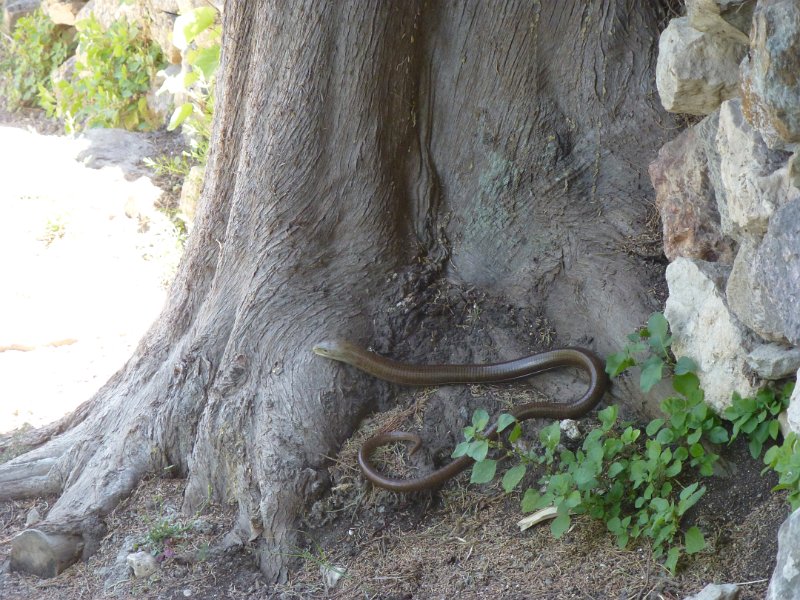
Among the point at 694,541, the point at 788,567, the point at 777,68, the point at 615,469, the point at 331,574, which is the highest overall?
the point at 777,68

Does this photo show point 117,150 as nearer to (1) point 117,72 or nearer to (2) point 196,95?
(1) point 117,72

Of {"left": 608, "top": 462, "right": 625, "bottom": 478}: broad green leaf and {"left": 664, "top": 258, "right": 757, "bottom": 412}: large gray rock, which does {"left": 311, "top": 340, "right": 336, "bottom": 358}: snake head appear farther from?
{"left": 664, "top": 258, "right": 757, "bottom": 412}: large gray rock

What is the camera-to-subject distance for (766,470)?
9.72ft

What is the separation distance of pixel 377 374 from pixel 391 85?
1.50m

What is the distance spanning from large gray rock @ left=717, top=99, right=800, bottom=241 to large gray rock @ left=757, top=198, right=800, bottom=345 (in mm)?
85

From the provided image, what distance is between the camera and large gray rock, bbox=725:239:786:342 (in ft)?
9.13

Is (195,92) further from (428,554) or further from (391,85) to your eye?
(428,554)

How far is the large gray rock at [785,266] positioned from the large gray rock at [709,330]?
0.33 meters

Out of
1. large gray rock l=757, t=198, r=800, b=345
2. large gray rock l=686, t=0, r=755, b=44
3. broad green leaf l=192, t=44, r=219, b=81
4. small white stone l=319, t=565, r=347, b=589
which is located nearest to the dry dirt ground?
small white stone l=319, t=565, r=347, b=589

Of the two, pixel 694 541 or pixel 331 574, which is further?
pixel 331 574

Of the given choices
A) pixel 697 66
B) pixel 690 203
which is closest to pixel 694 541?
pixel 690 203

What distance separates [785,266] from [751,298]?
0.92ft

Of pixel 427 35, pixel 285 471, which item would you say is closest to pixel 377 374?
pixel 285 471

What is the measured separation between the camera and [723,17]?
290 cm
